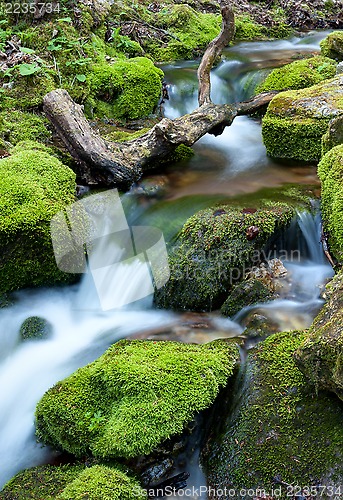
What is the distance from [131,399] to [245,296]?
5.62 feet

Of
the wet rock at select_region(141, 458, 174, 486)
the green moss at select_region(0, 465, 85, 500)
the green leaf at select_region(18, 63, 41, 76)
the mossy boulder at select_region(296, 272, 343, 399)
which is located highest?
the green leaf at select_region(18, 63, 41, 76)

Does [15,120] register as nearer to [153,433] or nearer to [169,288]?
[169,288]

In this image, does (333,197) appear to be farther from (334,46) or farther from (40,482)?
(334,46)

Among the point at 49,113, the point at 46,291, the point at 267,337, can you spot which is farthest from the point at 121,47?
the point at 267,337

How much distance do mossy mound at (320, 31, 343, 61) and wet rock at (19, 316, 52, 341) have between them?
26.3ft

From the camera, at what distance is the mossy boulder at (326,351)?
2785 millimetres

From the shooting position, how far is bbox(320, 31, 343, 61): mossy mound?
353 inches

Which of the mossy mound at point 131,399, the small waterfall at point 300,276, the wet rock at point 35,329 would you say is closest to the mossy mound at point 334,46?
the small waterfall at point 300,276

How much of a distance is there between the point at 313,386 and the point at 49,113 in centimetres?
456

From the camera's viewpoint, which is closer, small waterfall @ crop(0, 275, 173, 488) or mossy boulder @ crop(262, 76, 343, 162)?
small waterfall @ crop(0, 275, 173, 488)

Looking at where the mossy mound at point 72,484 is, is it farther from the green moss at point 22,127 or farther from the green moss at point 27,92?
the green moss at point 27,92

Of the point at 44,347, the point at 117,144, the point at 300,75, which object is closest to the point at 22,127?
the point at 117,144

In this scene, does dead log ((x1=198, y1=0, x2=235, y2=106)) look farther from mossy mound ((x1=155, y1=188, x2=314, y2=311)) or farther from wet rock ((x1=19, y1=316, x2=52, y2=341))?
wet rock ((x1=19, y1=316, x2=52, y2=341))

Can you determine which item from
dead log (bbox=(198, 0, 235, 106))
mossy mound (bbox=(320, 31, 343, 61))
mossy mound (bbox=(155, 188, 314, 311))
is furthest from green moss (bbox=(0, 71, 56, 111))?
mossy mound (bbox=(320, 31, 343, 61))
